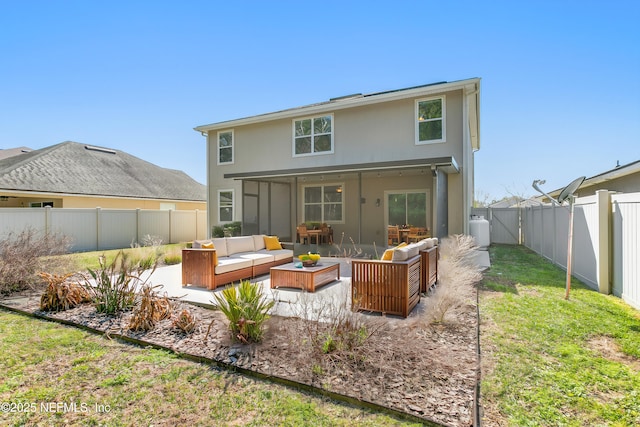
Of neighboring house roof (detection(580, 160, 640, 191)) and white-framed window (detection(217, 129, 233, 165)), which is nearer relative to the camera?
neighboring house roof (detection(580, 160, 640, 191))

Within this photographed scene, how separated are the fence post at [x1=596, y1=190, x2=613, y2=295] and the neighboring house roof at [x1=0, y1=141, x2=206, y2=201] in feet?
60.6

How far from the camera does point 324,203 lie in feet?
46.6

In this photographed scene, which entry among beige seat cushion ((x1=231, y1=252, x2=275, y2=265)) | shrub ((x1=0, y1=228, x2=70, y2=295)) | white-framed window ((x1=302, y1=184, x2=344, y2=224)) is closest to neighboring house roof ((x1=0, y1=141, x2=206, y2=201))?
shrub ((x1=0, y1=228, x2=70, y2=295))

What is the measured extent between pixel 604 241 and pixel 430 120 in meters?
6.11

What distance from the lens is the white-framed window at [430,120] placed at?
10375mm

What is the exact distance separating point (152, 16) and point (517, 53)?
1177cm

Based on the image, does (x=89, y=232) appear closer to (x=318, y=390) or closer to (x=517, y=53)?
(x=318, y=390)

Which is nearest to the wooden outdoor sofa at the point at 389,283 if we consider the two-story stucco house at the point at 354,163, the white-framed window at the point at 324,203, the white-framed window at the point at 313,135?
the two-story stucco house at the point at 354,163

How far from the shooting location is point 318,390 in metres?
2.79

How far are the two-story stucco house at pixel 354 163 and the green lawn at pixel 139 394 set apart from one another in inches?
289

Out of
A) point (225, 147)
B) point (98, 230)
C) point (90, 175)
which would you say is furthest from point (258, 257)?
point (90, 175)

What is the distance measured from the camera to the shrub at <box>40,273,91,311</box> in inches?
201

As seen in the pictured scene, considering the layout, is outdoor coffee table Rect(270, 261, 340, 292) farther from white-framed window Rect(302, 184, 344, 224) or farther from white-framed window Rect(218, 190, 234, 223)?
white-framed window Rect(218, 190, 234, 223)

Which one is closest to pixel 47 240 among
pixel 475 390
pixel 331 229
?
pixel 475 390
